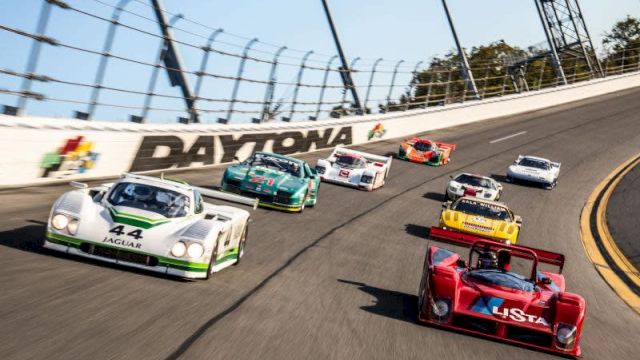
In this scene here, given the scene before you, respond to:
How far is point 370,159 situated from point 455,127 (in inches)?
845

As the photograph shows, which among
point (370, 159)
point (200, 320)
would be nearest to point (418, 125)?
point (370, 159)

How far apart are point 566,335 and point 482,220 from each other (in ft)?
31.8

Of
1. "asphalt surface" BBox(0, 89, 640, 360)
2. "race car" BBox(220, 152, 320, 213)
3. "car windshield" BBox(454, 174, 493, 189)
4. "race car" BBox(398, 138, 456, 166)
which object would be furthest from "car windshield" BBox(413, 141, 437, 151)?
"race car" BBox(220, 152, 320, 213)

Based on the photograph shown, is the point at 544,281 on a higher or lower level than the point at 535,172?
lower

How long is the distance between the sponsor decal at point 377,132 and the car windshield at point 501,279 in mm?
28270

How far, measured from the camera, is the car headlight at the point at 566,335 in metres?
9.71

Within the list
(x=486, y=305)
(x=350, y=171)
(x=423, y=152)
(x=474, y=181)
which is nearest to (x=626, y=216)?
(x=474, y=181)

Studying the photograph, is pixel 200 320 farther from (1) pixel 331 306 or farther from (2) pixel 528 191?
(2) pixel 528 191

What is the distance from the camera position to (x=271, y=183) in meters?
18.8

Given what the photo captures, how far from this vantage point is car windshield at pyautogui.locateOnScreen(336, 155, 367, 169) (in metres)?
26.0

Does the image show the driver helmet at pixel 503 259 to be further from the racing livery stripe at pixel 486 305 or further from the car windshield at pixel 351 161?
the car windshield at pixel 351 161

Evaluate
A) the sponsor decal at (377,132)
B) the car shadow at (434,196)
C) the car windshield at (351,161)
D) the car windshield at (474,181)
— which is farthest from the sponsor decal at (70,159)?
the sponsor decal at (377,132)

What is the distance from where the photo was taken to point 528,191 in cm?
3120

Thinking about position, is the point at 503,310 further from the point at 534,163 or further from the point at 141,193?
the point at 534,163
